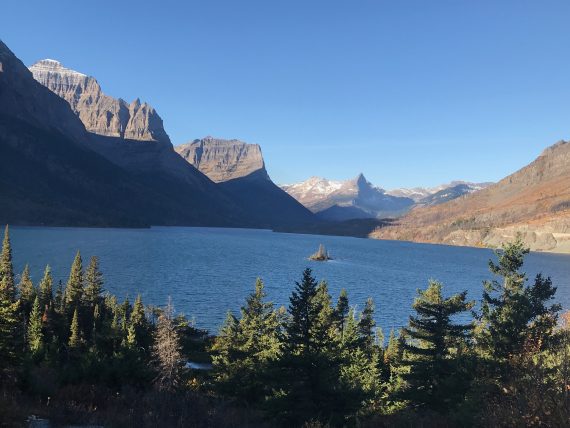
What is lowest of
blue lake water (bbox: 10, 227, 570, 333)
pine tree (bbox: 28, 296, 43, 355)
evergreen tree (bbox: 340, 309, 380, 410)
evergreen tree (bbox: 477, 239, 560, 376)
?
blue lake water (bbox: 10, 227, 570, 333)

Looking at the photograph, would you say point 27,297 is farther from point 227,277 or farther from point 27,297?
point 227,277

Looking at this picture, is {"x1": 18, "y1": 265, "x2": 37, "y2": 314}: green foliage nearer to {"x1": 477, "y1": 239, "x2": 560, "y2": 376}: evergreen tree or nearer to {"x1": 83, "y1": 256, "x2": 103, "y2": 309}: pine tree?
{"x1": 83, "y1": 256, "x2": 103, "y2": 309}: pine tree

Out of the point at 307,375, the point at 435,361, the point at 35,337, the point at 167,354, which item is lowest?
the point at 35,337

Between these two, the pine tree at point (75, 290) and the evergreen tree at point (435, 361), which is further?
the pine tree at point (75, 290)

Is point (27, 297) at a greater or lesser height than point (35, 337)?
greater

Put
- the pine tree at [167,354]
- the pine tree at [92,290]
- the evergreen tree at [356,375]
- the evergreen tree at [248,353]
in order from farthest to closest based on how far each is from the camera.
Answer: the pine tree at [92,290]
the pine tree at [167,354]
the evergreen tree at [248,353]
the evergreen tree at [356,375]

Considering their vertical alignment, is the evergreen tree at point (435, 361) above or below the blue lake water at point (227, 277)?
above

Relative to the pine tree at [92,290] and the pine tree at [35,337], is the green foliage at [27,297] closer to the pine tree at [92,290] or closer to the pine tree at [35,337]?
the pine tree at [92,290]

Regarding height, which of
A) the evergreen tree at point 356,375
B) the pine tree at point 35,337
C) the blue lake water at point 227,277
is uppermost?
the evergreen tree at point 356,375

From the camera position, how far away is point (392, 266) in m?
175

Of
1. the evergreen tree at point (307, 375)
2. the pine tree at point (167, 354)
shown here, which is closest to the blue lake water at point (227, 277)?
the pine tree at point (167, 354)

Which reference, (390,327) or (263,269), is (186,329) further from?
(263,269)

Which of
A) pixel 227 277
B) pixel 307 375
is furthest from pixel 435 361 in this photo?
pixel 227 277

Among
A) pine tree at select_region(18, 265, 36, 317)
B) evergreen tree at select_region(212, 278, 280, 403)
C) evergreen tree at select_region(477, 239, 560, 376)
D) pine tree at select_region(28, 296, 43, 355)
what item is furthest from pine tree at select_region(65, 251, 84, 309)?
evergreen tree at select_region(477, 239, 560, 376)
